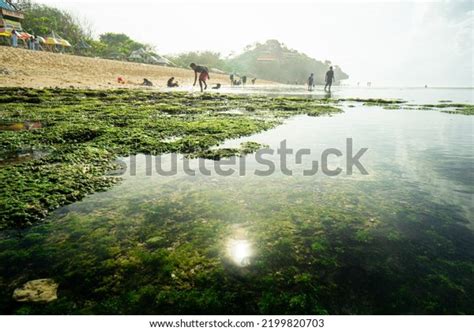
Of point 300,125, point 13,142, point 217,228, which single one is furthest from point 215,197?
point 300,125

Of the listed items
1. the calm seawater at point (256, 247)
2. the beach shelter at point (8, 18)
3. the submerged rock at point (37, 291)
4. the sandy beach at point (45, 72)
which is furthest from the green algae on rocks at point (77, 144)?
the beach shelter at point (8, 18)

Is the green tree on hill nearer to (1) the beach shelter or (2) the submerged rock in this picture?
(1) the beach shelter

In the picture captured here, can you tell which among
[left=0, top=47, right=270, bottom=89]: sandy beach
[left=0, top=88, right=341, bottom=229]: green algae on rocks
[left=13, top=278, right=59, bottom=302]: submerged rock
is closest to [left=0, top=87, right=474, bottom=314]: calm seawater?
[left=13, top=278, right=59, bottom=302]: submerged rock

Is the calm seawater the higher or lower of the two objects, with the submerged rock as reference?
higher

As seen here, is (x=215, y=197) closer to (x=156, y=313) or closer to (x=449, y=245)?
(x=156, y=313)

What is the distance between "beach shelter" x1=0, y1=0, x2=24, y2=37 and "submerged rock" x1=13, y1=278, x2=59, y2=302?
53.6m

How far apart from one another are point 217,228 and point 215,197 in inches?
37.6

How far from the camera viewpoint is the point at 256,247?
10.6 ft

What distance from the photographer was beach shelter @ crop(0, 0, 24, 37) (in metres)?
42.4

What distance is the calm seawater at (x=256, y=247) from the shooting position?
2.53 meters

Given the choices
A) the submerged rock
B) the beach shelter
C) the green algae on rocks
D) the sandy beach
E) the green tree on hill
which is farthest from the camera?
the green tree on hill

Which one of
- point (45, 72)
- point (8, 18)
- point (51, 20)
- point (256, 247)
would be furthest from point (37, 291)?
point (51, 20)

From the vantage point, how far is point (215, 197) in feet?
14.9

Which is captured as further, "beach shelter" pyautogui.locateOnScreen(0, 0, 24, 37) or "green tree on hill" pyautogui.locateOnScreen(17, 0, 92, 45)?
"green tree on hill" pyautogui.locateOnScreen(17, 0, 92, 45)
